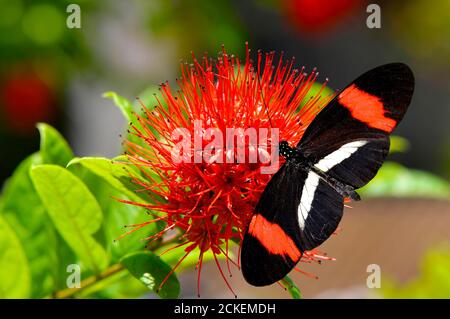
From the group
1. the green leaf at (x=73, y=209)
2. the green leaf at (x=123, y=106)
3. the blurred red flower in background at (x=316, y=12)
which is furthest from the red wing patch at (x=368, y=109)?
the blurred red flower in background at (x=316, y=12)

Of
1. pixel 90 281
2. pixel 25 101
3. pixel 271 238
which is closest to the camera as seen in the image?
pixel 271 238

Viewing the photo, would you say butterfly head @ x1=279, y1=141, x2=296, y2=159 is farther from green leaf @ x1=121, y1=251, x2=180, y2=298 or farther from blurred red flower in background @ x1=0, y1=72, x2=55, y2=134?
blurred red flower in background @ x1=0, y1=72, x2=55, y2=134

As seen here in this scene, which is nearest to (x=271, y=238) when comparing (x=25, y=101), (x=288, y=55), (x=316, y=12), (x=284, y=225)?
(x=284, y=225)

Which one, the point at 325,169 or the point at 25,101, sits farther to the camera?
the point at 25,101

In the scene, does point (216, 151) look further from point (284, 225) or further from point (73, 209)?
point (73, 209)

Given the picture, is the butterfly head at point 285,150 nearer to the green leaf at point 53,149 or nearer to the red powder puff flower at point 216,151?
the red powder puff flower at point 216,151
